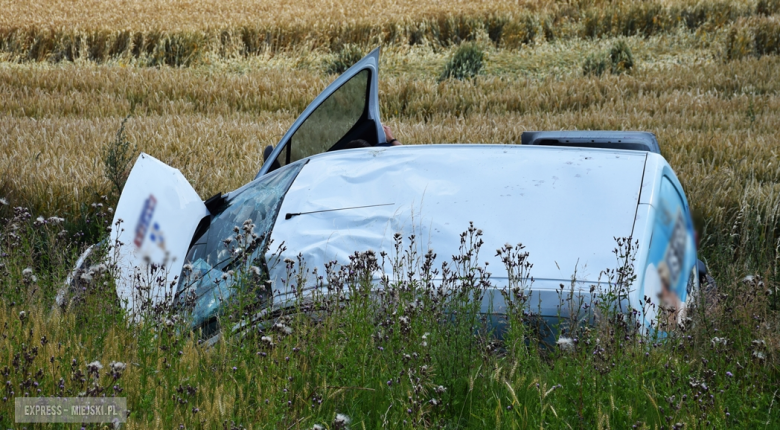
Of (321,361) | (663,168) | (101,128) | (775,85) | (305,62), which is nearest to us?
(321,361)

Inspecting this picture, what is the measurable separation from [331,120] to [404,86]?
26.2 ft

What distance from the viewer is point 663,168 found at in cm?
393

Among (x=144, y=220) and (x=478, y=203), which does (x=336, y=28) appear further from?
(x=478, y=203)

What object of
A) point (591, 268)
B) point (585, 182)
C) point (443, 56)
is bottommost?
point (591, 268)

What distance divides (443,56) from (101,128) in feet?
32.1

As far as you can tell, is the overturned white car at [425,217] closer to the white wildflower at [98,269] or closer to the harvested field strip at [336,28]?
the white wildflower at [98,269]

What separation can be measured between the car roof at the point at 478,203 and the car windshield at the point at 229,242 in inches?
4.7

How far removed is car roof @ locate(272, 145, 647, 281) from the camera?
329 cm

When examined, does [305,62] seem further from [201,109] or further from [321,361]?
[321,361]

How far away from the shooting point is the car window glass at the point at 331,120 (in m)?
4.77

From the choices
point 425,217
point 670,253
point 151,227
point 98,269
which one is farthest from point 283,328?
point 670,253

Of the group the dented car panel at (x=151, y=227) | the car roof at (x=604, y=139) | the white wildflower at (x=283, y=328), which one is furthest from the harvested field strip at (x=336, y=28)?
the white wildflower at (x=283, y=328)

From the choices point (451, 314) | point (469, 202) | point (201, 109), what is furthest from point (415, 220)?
point (201, 109)

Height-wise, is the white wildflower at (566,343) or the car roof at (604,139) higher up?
the car roof at (604,139)
